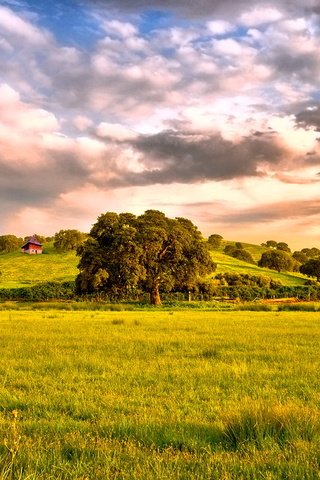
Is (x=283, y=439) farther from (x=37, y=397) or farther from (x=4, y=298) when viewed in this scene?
(x=4, y=298)

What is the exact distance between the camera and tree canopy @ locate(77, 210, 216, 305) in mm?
56969

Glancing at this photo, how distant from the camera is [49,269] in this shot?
4825 inches

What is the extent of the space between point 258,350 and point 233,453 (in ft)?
39.9

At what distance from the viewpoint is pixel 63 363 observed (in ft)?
47.9

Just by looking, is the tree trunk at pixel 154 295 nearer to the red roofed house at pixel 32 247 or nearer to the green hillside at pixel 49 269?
the green hillside at pixel 49 269

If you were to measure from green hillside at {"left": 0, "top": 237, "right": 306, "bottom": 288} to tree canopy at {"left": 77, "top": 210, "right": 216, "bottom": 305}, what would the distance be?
4450cm

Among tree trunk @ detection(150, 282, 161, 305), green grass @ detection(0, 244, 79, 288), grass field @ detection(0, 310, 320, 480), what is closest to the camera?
grass field @ detection(0, 310, 320, 480)

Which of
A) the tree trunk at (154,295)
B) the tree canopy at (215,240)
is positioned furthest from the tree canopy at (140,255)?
the tree canopy at (215,240)

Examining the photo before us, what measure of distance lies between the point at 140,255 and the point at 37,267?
7340 cm

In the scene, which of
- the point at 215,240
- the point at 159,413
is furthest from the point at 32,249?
the point at 159,413

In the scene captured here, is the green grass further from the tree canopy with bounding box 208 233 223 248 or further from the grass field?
the grass field

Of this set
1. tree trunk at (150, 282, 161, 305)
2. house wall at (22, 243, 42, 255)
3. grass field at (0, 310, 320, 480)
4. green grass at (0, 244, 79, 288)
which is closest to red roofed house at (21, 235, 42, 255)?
house wall at (22, 243, 42, 255)

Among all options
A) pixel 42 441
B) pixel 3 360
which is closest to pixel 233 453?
pixel 42 441

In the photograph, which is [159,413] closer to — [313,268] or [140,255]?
[140,255]
